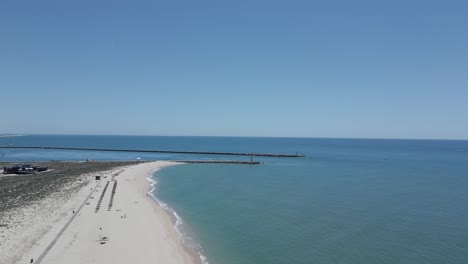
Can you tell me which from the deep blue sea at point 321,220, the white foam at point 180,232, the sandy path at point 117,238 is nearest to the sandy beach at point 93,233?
the sandy path at point 117,238

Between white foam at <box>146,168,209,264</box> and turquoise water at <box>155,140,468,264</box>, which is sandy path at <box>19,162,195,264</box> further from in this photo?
turquoise water at <box>155,140,468,264</box>

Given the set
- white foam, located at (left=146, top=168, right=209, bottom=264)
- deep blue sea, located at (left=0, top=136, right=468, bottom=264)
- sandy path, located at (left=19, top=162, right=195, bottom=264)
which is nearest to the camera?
sandy path, located at (left=19, top=162, right=195, bottom=264)

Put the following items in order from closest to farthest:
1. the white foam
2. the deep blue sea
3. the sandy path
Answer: the sandy path
the white foam
the deep blue sea

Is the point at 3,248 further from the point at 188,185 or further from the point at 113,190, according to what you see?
the point at 188,185

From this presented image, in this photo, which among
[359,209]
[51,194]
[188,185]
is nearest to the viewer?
[359,209]

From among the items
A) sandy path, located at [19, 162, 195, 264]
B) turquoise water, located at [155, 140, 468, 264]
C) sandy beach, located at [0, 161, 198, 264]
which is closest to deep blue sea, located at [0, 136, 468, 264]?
turquoise water, located at [155, 140, 468, 264]

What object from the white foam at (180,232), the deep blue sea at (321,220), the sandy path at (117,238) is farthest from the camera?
the deep blue sea at (321,220)

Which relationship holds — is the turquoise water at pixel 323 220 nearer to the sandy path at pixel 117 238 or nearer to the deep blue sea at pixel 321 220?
the deep blue sea at pixel 321 220

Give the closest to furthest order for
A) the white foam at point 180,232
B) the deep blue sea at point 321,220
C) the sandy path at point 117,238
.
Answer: the sandy path at point 117,238
the white foam at point 180,232
the deep blue sea at point 321,220

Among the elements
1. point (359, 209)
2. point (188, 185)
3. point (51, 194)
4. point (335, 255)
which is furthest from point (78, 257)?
point (188, 185)
